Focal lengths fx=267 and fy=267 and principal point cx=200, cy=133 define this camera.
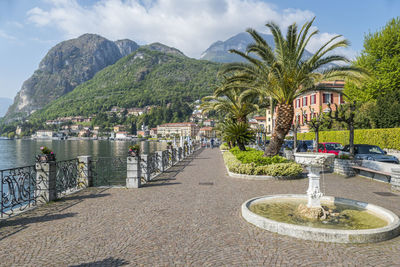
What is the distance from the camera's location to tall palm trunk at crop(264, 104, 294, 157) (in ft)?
48.6

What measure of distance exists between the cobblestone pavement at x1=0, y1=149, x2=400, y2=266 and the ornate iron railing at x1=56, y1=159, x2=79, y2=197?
1.55 metres

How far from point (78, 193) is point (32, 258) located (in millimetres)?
5726

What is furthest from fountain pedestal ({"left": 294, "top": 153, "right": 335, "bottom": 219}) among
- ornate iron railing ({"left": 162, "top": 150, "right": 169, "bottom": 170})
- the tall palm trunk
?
ornate iron railing ({"left": 162, "top": 150, "right": 169, "bottom": 170})

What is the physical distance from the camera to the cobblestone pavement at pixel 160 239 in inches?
172

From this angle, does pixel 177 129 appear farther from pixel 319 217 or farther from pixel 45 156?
pixel 319 217

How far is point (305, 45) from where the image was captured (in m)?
14.5

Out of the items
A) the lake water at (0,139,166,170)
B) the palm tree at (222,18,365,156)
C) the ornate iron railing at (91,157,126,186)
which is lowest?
the lake water at (0,139,166,170)

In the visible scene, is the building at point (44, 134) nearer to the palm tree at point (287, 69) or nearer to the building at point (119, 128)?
the building at point (119, 128)

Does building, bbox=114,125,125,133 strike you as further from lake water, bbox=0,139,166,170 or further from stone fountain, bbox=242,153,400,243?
stone fountain, bbox=242,153,400,243

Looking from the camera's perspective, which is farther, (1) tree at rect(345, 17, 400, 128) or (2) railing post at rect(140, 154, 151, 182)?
(1) tree at rect(345, 17, 400, 128)

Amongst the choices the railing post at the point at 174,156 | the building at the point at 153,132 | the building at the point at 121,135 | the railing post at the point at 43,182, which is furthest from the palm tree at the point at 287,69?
the building at the point at 153,132

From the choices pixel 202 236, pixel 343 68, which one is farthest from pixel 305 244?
pixel 343 68

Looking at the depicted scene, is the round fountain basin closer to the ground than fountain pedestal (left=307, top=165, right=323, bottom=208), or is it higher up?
closer to the ground

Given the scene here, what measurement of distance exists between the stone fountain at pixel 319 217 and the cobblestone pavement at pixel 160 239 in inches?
7.0
